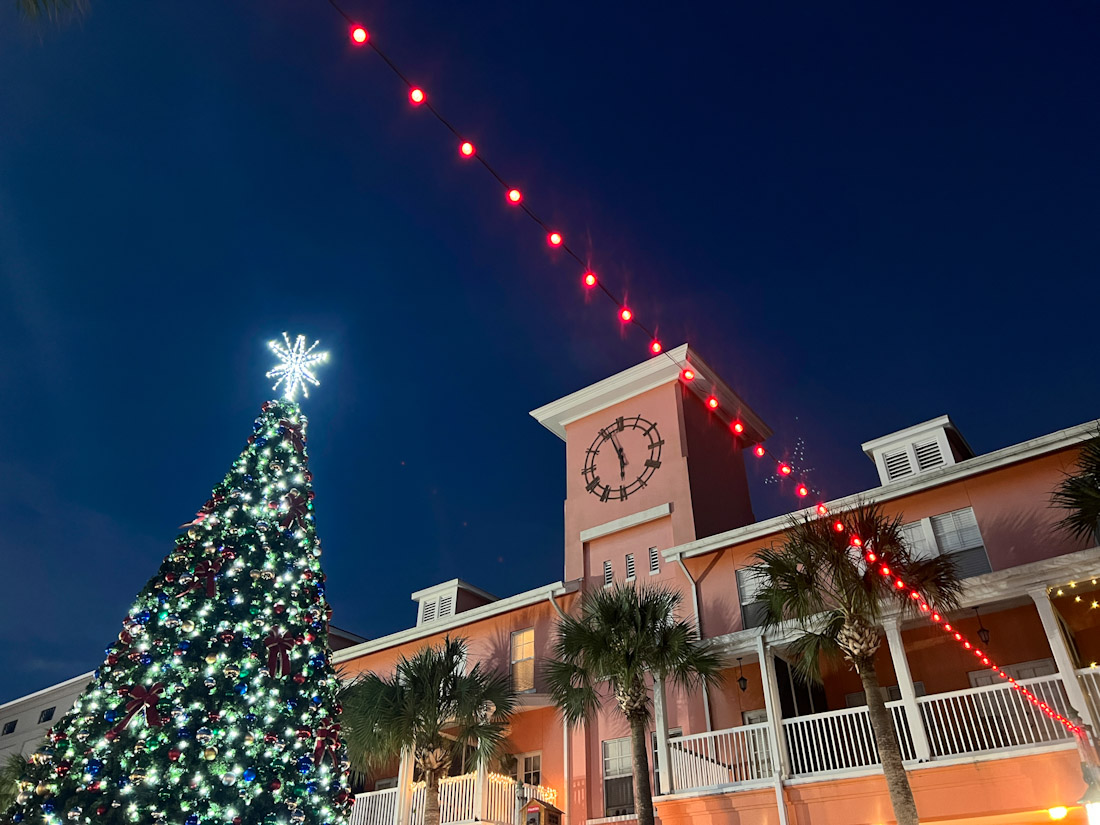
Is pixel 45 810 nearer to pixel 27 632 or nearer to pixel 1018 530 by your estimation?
pixel 1018 530

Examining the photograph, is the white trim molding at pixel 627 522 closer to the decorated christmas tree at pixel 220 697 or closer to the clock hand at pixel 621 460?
the clock hand at pixel 621 460

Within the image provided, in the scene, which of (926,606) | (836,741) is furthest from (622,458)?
(926,606)

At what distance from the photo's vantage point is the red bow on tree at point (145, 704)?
8461 millimetres

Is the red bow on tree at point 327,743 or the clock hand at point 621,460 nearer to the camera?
the red bow on tree at point 327,743

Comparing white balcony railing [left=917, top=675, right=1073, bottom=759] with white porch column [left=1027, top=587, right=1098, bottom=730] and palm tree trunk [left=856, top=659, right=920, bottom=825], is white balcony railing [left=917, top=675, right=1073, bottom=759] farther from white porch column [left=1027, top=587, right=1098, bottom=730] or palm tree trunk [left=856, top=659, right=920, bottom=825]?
palm tree trunk [left=856, top=659, right=920, bottom=825]

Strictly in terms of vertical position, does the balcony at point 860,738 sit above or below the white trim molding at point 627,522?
below

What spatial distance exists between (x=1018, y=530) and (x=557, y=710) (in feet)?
36.0

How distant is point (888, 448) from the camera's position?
18.5m

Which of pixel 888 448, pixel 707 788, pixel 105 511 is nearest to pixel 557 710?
pixel 707 788

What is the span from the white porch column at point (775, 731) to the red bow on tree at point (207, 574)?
987cm

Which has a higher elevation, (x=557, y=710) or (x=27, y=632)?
(x=27, y=632)

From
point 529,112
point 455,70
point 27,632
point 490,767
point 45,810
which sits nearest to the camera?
point 45,810

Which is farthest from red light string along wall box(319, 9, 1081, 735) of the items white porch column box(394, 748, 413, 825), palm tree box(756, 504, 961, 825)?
white porch column box(394, 748, 413, 825)

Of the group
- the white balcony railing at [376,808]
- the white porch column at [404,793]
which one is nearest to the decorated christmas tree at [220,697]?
the white porch column at [404,793]
